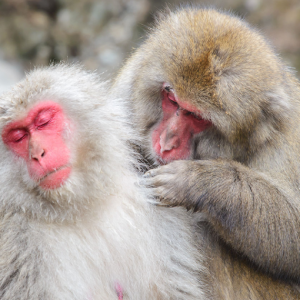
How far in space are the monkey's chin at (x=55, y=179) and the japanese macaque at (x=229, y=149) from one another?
53cm

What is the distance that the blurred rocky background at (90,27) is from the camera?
7.35 metres

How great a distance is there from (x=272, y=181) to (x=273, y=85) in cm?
61

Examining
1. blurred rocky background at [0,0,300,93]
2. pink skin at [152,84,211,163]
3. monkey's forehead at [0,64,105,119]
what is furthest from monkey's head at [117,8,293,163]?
blurred rocky background at [0,0,300,93]

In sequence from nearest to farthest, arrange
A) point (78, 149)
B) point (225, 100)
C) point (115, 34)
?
point (78, 149) → point (225, 100) → point (115, 34)

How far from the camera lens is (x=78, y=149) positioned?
2455 millimetres

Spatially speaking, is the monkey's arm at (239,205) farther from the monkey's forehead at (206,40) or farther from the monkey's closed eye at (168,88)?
the monkey's forehead at (206,40)

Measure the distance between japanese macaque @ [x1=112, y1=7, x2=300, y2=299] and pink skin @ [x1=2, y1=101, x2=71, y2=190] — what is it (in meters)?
0.57

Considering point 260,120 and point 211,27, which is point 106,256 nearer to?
point 260,120

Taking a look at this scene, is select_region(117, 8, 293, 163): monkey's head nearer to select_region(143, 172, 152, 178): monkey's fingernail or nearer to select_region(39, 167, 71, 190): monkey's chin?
select_region(143, 172, 152, 178): monkey's fingernail

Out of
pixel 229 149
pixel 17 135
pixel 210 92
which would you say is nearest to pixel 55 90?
pixel 17 135

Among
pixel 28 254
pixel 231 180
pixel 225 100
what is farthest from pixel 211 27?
pixel 28 254

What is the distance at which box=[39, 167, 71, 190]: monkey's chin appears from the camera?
2.31m

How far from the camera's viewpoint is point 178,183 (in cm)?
253

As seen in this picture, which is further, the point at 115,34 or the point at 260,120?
the point at 115,34
